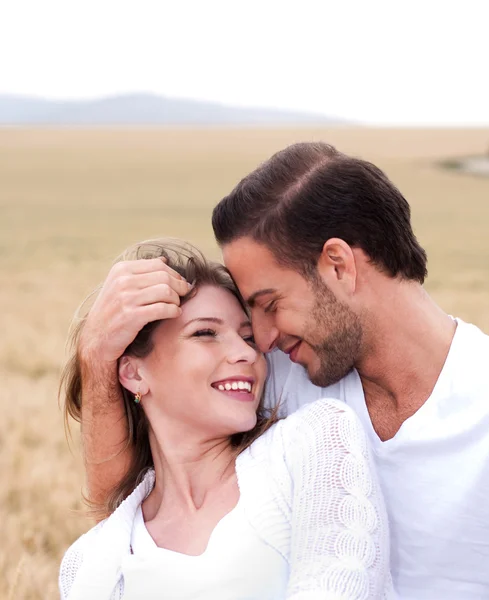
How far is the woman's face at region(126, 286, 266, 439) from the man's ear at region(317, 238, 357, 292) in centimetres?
31

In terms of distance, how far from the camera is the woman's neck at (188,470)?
9.71ft

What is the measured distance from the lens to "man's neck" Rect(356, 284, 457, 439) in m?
3.06

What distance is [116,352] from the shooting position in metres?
3.04

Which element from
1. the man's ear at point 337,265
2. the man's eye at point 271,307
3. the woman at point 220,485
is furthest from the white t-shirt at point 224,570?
the man's ear at point 337,265

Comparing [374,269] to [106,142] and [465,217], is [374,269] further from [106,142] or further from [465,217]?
[106,142]

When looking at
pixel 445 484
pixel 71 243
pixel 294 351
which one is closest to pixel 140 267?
pixel 294 351

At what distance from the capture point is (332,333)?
3.09m

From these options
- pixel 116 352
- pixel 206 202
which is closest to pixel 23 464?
pixel 116 352

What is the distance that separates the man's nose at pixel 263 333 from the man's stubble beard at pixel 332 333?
11 centimetres

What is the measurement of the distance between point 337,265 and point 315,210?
0.19 metres

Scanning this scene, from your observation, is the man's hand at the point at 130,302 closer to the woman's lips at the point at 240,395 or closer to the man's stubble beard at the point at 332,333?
the woman's lips at the point at 240,395

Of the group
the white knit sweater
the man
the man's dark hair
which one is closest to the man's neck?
the man

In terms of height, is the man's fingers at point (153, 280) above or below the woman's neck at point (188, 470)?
above

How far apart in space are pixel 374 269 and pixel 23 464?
12.1 feet
